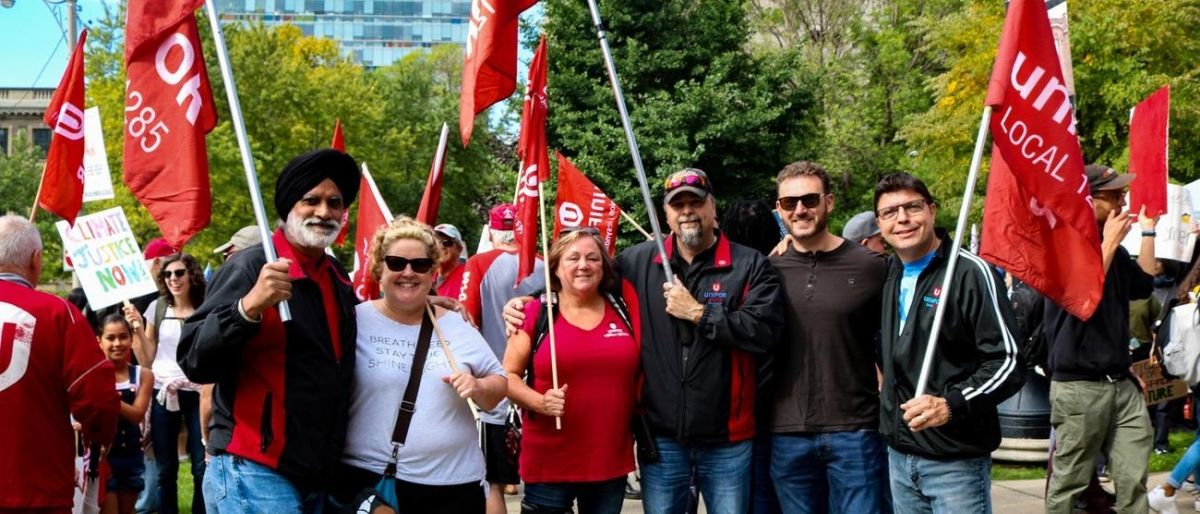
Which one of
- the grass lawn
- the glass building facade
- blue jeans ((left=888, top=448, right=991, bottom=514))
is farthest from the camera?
the glass building facade

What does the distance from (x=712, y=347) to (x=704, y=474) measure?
577 mm

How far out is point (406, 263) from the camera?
4492 millimetres

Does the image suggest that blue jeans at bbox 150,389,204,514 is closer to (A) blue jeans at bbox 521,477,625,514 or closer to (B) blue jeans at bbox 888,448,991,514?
(A) blue jeans at bbox 521,477,625,514

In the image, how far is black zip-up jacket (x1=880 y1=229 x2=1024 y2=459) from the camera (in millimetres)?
4562

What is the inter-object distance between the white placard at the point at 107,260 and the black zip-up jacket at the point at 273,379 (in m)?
5.76

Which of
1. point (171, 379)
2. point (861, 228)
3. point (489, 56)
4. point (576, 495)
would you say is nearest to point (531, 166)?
point (489, 56)

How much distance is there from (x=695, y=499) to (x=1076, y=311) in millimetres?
2300

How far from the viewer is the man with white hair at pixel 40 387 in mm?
4391

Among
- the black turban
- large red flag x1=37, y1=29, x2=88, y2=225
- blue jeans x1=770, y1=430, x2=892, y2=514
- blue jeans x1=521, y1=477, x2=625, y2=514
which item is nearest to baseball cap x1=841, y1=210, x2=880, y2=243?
blue jeans x1=770, y1=430, x2=892, y2=514

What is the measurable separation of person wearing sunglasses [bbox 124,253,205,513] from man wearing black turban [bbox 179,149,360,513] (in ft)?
12.7

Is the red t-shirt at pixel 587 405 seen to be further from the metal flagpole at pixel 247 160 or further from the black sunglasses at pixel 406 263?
the metal flagpole at pixel 247 160

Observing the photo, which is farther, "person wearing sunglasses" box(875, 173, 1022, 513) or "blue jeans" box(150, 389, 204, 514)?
"blue jeans" box(150, 389, 204, 514)

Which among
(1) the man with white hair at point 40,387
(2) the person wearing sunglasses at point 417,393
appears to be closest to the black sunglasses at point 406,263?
(2) the person wearing sunglasses at point 417,393

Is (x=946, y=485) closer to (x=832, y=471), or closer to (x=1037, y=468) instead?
(x=832, y=471)
